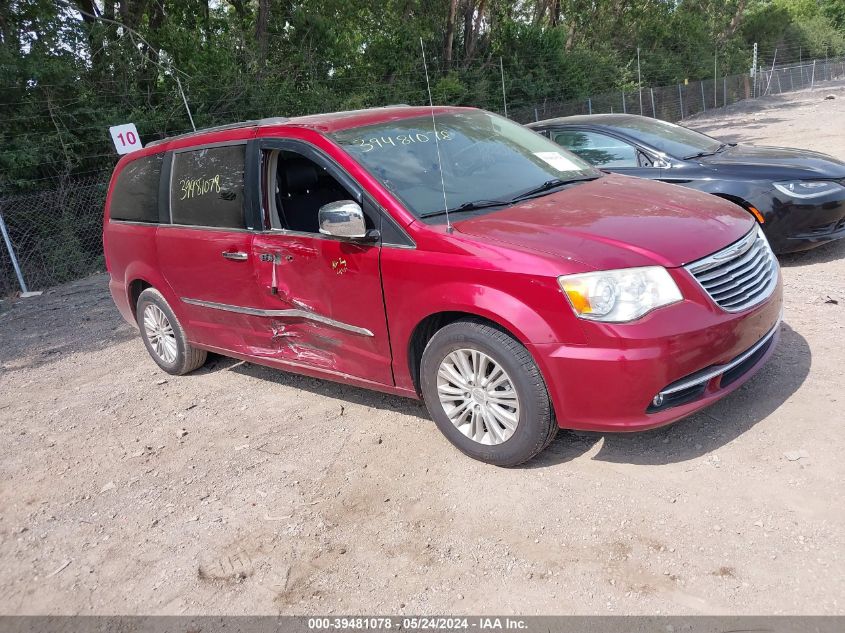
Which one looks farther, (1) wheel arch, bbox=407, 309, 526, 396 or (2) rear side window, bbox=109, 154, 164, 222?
(2) rear side window, bbox=109, 154, 164, 222

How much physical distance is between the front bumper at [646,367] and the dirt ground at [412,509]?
37 cm

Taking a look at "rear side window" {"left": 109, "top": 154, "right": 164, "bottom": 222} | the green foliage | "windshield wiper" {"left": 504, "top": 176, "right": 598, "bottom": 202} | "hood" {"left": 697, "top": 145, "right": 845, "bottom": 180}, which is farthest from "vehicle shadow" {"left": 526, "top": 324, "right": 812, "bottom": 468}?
the green foliage

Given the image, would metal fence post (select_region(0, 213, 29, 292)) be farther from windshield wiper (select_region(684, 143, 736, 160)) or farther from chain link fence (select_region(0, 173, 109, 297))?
windshield wiper (select_region(684, 143, 736, 160))

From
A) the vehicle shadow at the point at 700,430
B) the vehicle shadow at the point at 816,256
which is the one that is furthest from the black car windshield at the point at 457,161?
the vehicle shadow at the point at 816,256

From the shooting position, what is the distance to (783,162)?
6.54 m

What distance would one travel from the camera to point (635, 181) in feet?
15.1

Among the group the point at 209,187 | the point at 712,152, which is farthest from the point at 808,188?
the point at 209,187

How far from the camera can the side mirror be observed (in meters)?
3.88

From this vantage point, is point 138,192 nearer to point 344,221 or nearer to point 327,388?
point 327,388

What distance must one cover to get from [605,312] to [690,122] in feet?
105

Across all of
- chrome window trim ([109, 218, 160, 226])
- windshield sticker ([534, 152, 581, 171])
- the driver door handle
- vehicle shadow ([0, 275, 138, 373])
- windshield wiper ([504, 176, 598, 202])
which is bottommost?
vehicle shadow ([0, 275, 138, 373])

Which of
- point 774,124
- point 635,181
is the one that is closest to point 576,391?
point 635,181

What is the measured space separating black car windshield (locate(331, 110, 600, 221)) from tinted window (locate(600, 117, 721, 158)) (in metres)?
2.50

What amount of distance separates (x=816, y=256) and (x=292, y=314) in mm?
4976
